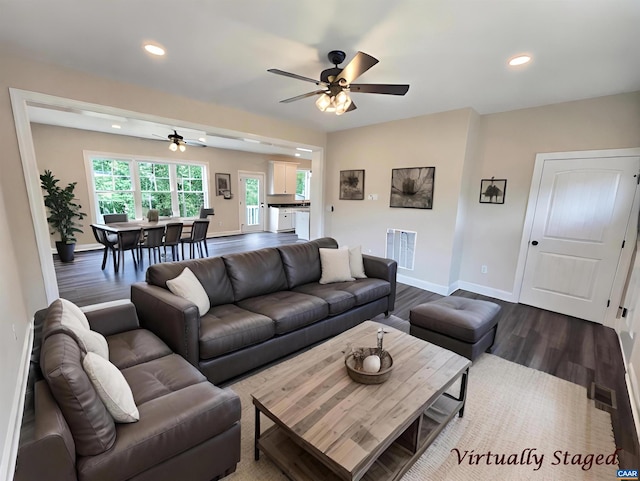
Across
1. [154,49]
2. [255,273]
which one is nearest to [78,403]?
[255,273]

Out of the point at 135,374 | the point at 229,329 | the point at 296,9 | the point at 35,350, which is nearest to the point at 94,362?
the point at 135,374

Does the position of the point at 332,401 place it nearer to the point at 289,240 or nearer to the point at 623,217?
the point at 623,217

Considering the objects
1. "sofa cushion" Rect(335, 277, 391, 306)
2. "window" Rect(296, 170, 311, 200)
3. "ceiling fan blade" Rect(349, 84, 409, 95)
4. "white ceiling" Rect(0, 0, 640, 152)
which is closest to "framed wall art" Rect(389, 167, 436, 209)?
"white ceiling" Rect(0, 0, 640, 152)

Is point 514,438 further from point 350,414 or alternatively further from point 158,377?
point 158,377

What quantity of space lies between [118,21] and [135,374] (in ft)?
7.95

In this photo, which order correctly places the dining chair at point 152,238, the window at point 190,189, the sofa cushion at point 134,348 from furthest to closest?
1. the window at point 190,189
2. the dining chair at point 152,238
3. the sofa cushion at point 134,348

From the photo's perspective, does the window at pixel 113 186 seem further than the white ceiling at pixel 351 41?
Yes

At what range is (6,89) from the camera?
2.54 meters

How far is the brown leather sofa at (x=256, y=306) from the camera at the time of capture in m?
2.02

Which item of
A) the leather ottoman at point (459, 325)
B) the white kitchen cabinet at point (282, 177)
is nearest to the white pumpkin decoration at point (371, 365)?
the leather ottoman at point (459, 325)

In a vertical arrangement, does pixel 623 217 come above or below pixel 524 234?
above

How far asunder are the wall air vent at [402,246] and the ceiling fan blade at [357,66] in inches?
111

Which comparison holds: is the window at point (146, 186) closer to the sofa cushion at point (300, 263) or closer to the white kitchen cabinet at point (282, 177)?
the white kitchen cabinet at point (282, 177)

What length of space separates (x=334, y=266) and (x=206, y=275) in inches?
55.8
